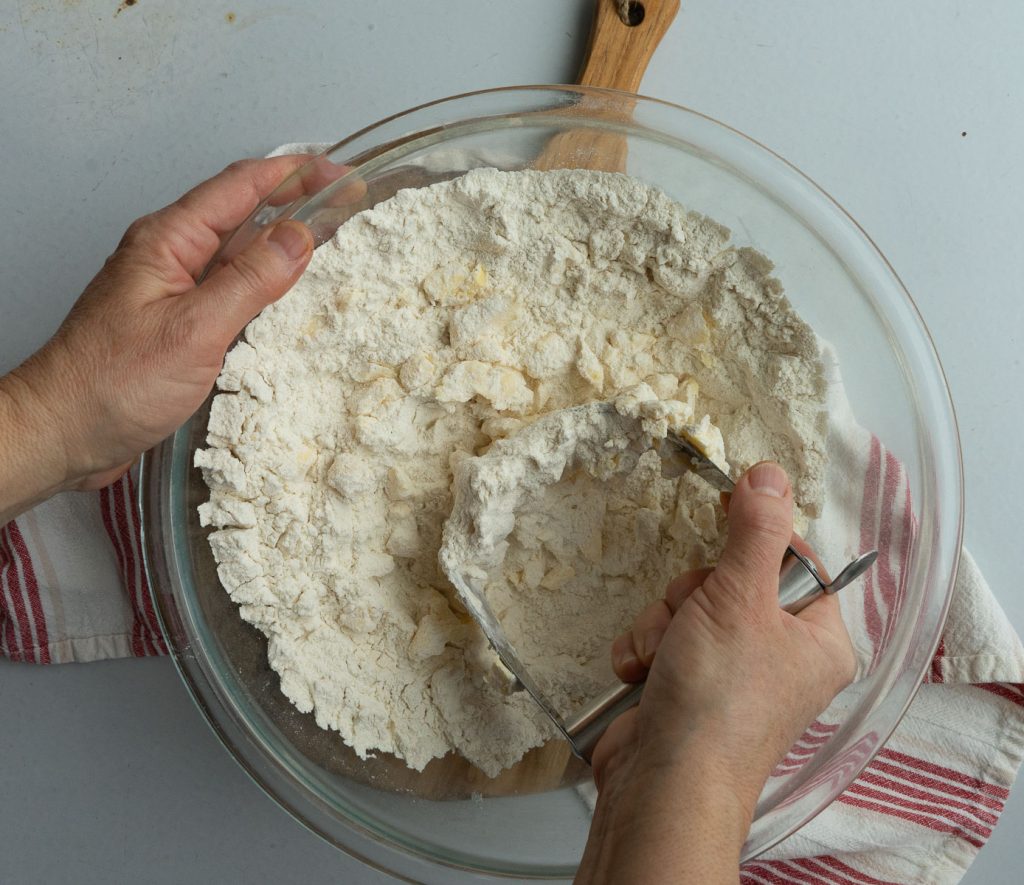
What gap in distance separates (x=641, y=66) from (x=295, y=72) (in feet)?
1.60

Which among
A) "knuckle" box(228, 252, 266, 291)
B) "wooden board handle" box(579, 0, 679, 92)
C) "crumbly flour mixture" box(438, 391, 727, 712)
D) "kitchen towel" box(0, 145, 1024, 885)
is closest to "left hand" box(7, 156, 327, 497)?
"knuckle" box(228, 252, 266, 291)

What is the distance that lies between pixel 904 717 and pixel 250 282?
992 millimetres

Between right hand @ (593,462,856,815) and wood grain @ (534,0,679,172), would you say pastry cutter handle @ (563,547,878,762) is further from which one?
wood grain @ (534,0,679,172)

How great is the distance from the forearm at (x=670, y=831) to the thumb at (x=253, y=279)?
2.01 feet

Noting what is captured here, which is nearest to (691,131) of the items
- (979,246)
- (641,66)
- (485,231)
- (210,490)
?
(641,66)

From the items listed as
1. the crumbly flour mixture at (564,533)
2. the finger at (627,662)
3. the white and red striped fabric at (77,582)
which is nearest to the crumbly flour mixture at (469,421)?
the crumbly flour mixture at (564,533)

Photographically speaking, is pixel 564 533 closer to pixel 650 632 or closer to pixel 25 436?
pixel 650 632

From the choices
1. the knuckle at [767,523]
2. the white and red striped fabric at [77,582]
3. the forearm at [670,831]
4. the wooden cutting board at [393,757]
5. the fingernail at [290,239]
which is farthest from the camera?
the white and red striped fabric at [77,582]

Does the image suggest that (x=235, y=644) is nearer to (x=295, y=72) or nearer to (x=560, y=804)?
(x=560, y=804)

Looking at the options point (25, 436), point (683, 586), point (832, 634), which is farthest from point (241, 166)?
point (832, 634)

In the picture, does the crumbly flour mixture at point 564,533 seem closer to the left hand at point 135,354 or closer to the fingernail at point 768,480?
the fingernail at point 768,480

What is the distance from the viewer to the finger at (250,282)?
89cm

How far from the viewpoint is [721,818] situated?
2.44 feet

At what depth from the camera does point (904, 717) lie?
1.12 metres
